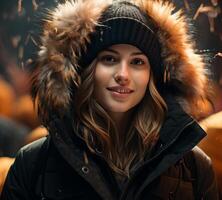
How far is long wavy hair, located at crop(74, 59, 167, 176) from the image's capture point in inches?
53.1

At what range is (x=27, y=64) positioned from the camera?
1.67 meters

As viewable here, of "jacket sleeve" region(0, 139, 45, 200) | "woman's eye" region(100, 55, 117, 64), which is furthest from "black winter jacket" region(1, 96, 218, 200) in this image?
"woman's eye" region(100, 55, 117, 64)

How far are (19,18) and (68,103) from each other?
20.5 inches

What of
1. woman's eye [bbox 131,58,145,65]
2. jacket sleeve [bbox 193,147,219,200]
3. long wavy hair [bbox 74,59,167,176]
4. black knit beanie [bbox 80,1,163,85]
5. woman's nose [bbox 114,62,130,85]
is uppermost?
black knit beanie [bbox 80,1,163,85]

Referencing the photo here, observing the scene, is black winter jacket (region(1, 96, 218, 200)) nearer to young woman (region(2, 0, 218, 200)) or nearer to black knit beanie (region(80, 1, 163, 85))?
young woman (region(2, 0, 218, 200))

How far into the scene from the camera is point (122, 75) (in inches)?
51.0

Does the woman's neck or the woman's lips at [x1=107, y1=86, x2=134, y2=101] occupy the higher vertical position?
the woman's lips at [x1=107, y1=86, x2=134, y2=101]

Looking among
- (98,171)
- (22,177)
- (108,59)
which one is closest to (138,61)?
(108,59)

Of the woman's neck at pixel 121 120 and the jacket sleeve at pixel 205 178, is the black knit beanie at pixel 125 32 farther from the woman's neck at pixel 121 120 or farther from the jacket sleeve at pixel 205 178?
the jacket sleeve at pixel 205 178

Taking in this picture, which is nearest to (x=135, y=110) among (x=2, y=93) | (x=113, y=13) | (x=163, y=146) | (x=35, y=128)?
(x=163, y=146)

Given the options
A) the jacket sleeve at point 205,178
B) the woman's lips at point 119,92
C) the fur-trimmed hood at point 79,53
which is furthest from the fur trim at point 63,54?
the jacket sleeve at point 205,178

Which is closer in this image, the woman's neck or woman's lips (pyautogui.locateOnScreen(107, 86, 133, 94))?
woman's lips (pyautogui.locateOnScreen(107, 86, 133, 94))

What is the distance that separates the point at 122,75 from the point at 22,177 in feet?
1.38

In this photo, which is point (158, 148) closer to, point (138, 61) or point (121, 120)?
point (121, 120)
